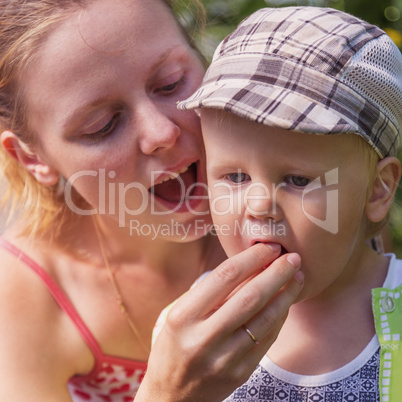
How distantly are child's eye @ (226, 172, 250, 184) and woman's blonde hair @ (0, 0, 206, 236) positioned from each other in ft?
2.21

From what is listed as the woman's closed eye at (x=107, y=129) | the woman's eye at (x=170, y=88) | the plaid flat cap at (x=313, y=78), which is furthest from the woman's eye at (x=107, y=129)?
the plaid flat cap at (x=313, y=78)

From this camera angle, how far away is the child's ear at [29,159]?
204cm

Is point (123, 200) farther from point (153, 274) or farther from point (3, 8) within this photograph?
point (3, 8)

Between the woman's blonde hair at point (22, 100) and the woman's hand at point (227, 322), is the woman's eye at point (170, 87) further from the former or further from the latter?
the woman's hand at point (227, 322)

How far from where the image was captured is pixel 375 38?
1.46 m

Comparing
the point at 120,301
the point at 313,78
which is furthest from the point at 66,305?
the point at 313,78

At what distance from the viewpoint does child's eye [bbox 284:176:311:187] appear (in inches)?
55.6

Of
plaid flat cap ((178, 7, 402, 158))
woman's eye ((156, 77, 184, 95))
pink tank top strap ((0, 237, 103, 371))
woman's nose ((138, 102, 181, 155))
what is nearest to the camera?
plaid flat cap ((178, 7, 402, 158))

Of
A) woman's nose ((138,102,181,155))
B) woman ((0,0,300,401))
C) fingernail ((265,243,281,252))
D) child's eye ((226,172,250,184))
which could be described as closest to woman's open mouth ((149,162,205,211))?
woman ((0,0,300,401))

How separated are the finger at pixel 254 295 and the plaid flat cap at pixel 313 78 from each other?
31 cm

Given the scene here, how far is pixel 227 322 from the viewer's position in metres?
1.35

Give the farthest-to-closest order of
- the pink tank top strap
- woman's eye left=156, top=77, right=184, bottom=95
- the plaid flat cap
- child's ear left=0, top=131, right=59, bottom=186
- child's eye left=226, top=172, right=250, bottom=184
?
the pink tank top strap < child's ear left=0, top=131, right=59, bottom=186 < woman's eye left=156, top=77, right=184, bottom=95 < child's eye left=226, top=172, right=250, bottom=184 < the plaid flat cap

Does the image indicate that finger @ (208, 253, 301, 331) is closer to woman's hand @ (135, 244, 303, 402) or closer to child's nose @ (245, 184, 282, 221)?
woman's hand @ (135, 244, 303, 402)

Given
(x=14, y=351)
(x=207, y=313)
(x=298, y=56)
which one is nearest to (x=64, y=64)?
(x=298, y=56)
